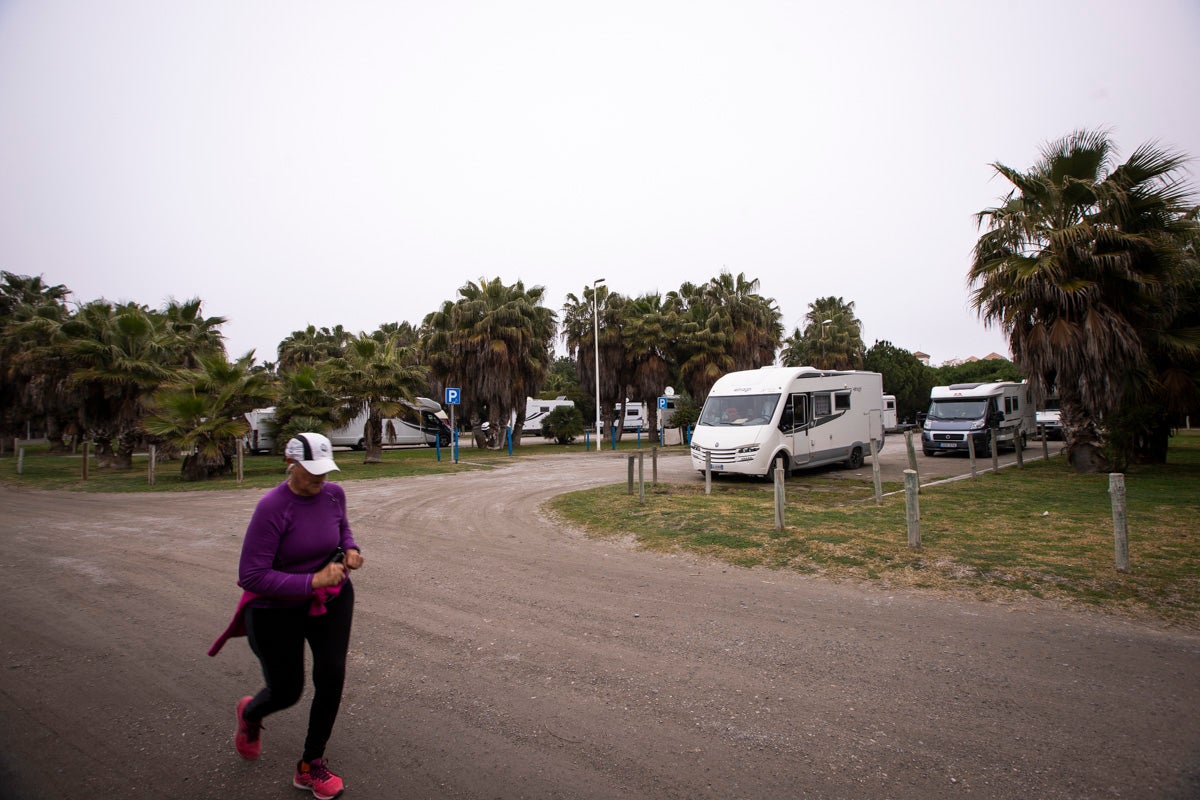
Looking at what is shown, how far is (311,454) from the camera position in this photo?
3.05m

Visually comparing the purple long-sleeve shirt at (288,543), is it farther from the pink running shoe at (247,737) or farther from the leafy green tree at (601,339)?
the leafy green tree at (601,339)

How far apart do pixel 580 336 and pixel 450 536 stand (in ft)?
87.2

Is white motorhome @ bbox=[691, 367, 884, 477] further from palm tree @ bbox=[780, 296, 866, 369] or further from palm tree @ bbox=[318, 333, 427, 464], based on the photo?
palm tree @ bbox=[780, 296, 866, 369]

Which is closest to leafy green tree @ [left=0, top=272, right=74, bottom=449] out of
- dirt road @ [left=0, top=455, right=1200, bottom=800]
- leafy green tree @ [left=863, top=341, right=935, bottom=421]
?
dirt road @ [left=0, top=455, right=1200, bottom=800]

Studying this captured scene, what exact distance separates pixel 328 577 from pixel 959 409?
25.0 m

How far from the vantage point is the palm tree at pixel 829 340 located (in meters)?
46.8

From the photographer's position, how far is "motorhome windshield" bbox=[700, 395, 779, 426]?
51.2ft

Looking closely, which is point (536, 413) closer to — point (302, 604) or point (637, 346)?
point (637, 346)

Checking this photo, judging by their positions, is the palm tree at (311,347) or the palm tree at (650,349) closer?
the palm tree at (650,349)

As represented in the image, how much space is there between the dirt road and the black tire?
42.5ft

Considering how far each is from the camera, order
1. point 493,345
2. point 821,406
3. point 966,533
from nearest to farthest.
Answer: point 966,533
point 821,406
point 493,345

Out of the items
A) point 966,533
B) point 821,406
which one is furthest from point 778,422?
point 966,533

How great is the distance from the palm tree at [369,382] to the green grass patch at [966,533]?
10478mm

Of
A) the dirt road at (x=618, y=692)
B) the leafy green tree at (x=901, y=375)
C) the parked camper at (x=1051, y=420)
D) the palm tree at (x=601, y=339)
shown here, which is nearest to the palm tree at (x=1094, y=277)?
the dirt road at (x=618, y=692)
